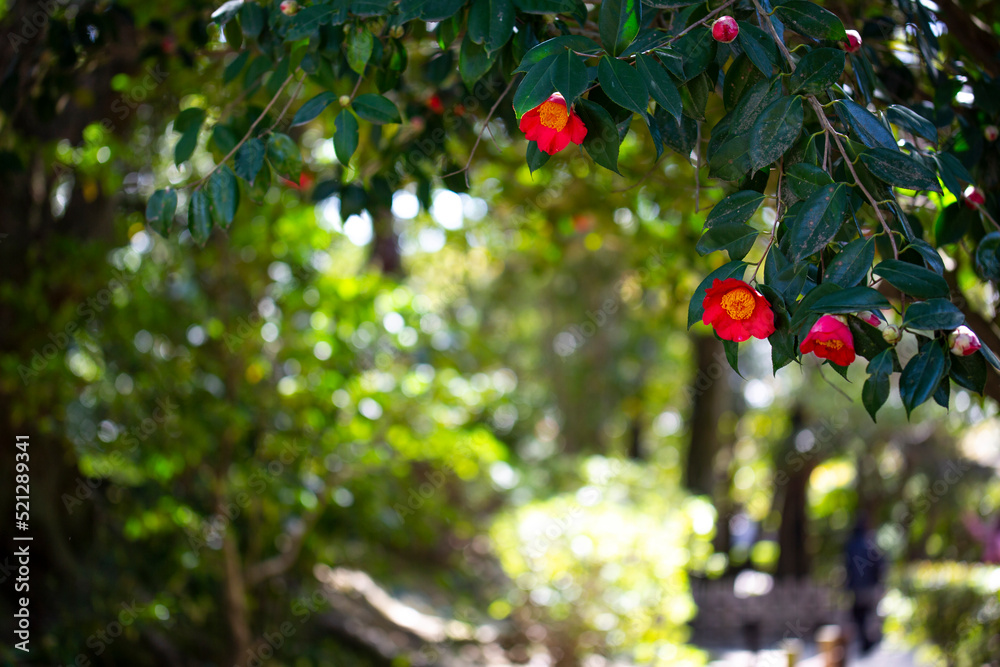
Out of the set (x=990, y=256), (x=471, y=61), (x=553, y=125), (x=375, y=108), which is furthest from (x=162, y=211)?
(x=990, y=256)

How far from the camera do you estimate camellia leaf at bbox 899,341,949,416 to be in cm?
95

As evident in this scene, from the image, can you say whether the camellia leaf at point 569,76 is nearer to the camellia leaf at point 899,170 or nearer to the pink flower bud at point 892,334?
the camellia leaf at point 899,170

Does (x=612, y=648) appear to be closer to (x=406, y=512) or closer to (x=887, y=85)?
(x=406, y=512)

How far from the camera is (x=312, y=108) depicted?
1.39 m

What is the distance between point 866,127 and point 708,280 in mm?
302

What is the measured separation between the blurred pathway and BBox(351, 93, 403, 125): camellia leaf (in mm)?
5403

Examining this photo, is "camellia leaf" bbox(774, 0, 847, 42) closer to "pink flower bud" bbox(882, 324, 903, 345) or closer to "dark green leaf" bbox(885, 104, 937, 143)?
"dark green leaf" bbox(885, 104, 937, 143)

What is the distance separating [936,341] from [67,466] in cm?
392

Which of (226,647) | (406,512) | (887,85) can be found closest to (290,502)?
(406,512)

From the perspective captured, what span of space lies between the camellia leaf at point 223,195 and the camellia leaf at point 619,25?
759mm

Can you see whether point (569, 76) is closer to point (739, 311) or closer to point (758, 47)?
point (758, 47)

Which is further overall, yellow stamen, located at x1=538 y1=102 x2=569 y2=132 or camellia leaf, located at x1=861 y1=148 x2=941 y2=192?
yellow stamen, located at x1=538 y1=102 x2=569 y2=132

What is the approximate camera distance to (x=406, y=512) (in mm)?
3469

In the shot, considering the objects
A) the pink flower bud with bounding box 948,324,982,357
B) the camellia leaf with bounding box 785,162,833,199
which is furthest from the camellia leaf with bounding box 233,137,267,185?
the pink flower bud with bounding box 948,324,982,357
